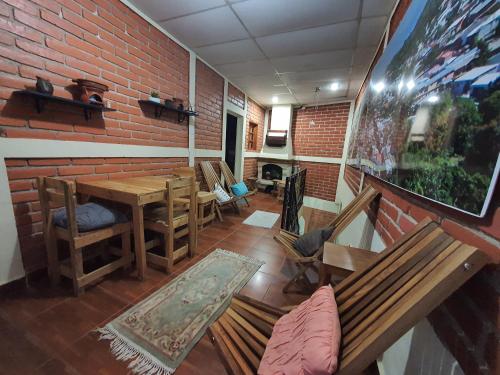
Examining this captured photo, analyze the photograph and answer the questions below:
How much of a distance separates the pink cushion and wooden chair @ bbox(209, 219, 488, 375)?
1.5 inches

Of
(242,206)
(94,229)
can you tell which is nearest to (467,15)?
(94,229)

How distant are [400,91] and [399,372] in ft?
4.48

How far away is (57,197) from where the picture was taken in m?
1.36

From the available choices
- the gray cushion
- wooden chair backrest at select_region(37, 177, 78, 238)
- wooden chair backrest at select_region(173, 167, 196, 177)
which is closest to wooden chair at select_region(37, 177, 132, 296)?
wooden chair backrest at select_region(37, 177, 78, 238)

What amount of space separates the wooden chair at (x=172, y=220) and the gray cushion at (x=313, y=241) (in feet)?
3.75

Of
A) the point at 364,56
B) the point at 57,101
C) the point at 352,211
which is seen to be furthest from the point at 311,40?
the point at 57,101

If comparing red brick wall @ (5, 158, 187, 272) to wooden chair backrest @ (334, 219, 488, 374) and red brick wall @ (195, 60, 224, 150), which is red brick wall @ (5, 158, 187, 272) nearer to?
red brick wall @ (195, 60, 224, 150)

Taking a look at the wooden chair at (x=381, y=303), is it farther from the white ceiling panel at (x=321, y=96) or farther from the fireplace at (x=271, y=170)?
the fireplace at (x=271, y=170)

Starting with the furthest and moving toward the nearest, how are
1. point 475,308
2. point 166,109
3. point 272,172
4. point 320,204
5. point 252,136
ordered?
point 272,172 → point 252,136 → point 320,204 → point 166,109 → point 475,308

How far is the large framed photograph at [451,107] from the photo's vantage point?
463 millimetres

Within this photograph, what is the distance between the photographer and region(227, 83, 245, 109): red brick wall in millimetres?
3956

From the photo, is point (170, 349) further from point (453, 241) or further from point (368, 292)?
point (453, 241)

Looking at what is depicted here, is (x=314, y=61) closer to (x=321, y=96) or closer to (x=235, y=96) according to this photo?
(x=321, y=96)

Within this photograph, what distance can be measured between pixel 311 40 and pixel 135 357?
3366 millimetres
